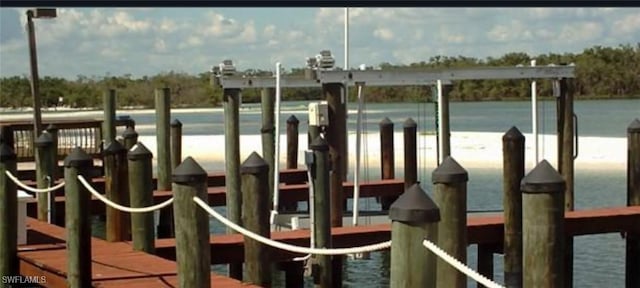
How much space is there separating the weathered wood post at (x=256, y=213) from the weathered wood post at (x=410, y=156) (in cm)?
688

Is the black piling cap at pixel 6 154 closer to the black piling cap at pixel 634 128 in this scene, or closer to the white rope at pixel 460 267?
the white rope at pixel 460 267

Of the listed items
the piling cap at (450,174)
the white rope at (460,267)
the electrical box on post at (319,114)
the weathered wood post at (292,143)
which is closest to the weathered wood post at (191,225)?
the piling cap at (450,174)

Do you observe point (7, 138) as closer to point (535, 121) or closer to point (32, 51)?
point (32, 51)

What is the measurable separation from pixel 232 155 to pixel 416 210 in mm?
8645

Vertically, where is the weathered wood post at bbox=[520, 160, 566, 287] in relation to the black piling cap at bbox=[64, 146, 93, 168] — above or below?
below

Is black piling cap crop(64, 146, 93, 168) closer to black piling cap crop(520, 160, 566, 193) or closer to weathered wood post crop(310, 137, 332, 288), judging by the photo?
weathered wood post crop(310, 137, 332, 288)

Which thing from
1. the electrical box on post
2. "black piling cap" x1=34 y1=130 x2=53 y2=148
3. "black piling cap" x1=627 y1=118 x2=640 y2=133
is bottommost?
"black piling cap" x1=34 y1=130 x2=53 y2=148

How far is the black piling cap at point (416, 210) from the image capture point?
509cm

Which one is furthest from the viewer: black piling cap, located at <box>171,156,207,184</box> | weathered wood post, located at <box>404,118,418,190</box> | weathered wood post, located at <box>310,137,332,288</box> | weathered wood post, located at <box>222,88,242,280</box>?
weathered wood post, located at <box>404,118,418,190</box>

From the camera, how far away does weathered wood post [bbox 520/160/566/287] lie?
19.9ft

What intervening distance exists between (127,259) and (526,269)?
4020 millimetres

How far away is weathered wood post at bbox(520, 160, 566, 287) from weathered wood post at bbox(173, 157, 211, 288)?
7.32 feet

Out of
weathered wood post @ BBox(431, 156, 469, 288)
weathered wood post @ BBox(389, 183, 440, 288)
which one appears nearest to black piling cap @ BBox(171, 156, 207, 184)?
weathered wood post @ BBox(431, 156, 469, 288)

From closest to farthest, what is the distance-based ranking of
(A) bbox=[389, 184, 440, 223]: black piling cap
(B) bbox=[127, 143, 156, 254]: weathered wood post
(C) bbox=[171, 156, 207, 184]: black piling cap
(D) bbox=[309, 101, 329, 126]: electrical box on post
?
1. (A) bbox=[389, 184, 440, 223]: black piling cap
2. (C) bbox=[171, 156, 207, 184]: black piling cap
3. (B) bbox=[127, 143, 156, 254]: weathered wood post
4. (D) bbox=[309, 101, 329, 126]: electrical box on post
